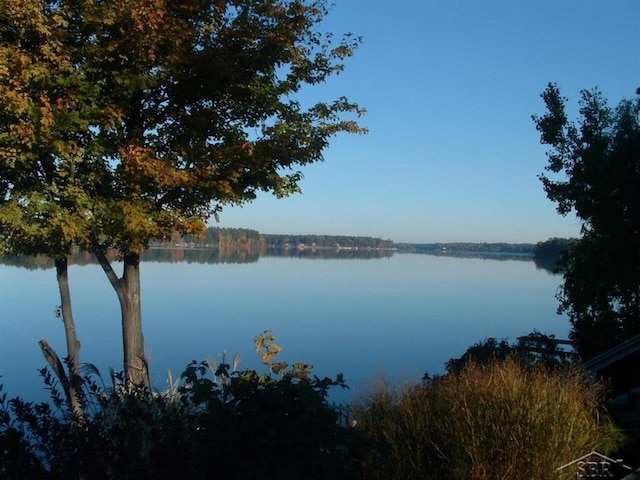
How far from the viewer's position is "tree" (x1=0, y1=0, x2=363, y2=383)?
6316 millimetres

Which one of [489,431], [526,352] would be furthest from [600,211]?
[489,431]

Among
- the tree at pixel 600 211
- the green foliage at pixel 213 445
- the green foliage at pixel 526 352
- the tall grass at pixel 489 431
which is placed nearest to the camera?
the green foliage at pixel 213 445

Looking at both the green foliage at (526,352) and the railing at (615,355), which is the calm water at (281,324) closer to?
the green foliage at (526,352)

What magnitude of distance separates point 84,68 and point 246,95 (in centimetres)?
187

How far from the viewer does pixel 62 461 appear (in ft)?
11.2

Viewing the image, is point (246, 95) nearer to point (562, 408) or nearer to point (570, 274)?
point (562, 408)

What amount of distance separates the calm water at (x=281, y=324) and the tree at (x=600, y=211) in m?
4.45

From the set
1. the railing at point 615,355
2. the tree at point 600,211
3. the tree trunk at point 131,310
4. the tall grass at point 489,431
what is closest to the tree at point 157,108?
the tree trunk at point 131,310

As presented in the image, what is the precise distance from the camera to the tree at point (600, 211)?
46.9ft

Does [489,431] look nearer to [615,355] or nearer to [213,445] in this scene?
[213,445]

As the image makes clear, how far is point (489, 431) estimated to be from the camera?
5379mm

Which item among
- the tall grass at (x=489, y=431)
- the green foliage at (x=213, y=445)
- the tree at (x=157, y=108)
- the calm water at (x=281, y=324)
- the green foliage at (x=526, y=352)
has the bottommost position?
the calm water at (x=281, y=324)

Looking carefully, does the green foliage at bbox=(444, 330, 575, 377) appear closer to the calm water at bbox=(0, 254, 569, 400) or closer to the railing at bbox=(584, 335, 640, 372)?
the calm water at bbox=(0, 254, 569, 400)

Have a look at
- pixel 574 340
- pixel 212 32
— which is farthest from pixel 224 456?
pixel 574 340
